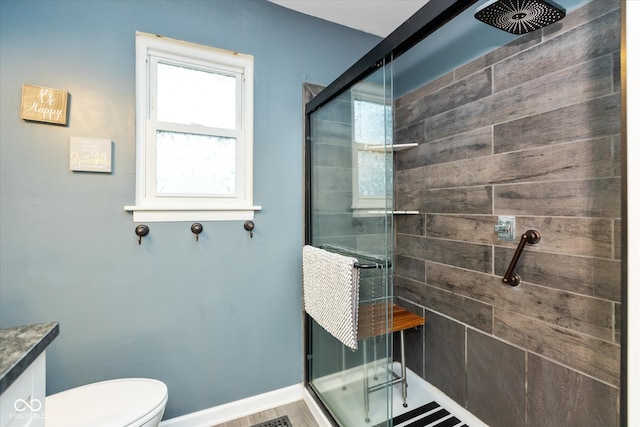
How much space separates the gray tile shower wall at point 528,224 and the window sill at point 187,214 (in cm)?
123

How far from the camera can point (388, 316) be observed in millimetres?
1221

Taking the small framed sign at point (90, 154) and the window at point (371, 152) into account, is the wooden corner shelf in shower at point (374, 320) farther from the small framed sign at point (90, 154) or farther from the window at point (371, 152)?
the small framed sign at point (90, 154)

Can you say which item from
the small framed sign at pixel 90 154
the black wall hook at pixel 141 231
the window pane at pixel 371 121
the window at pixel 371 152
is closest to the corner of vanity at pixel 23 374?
the black wall hook at pixel 141 231

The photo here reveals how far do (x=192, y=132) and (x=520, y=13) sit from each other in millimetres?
1608

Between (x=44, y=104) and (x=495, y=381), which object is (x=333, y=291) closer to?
(x=495, y=381)

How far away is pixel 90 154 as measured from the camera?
1.37m

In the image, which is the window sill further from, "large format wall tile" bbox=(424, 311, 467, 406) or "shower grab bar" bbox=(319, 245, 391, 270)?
"large format wall tile" bbox=(424, 311, 467, 406)

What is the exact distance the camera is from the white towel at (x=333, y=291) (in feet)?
4.17

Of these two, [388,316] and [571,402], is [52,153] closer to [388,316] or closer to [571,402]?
[388,316]

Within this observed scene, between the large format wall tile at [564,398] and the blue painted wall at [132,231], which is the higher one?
the blue painted wall at [132,231]

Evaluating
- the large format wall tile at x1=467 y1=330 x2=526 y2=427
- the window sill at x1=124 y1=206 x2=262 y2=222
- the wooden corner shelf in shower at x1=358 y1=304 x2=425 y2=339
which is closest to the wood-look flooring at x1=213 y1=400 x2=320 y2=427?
the wooden corner shelf in shower at x1=358 y1=304 x2=425 y2=339

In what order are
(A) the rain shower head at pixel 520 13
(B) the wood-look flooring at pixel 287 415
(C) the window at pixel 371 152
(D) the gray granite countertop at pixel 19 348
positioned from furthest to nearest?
(B) the wood-look flooring at pixel 287 415 → (C) the window at pixel 371 152 → (A) the rain shower head at pixel 520 13 → (D) the gray granite countertop at pixel 19 348

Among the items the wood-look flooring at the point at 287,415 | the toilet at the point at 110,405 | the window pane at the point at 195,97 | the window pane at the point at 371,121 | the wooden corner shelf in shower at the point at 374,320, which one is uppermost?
the window pane at the point at 195,97

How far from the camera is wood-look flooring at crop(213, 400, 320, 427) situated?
1637 millimetres
